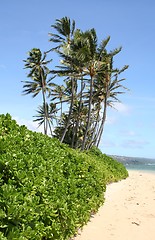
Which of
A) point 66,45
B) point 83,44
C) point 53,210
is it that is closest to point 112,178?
point 83,44

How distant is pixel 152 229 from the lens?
305 inches

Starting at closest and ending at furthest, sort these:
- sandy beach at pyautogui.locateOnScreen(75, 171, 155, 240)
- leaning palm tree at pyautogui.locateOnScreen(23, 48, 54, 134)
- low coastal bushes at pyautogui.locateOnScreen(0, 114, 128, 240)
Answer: low coastal bushes at pyautogui.locateOnScreen(0, 114, 128, 240) → sandy beach at pyautogui.locateOnScreen(75, 171, 155, 240) → leaning palm tree at pyautogui.locateOnScreen(23, 48, 54, 134)

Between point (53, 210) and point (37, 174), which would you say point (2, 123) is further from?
point (53, 210)

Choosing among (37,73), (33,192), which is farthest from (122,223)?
(37,73)

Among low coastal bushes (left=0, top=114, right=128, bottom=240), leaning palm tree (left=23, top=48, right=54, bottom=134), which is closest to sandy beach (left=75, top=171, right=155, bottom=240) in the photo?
low coastal bushes (left=0, top=114, right=128, bottom=240)

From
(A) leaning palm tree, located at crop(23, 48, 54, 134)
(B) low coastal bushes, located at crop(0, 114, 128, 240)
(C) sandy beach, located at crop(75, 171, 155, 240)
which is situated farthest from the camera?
(A) leaning palm tree, located at crop(23, 48, 54, 134)

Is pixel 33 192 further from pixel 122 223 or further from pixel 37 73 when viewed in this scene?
pixel 37 73

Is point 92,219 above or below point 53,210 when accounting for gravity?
below

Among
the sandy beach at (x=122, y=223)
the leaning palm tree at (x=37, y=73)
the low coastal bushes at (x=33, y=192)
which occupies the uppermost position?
the leaning palm tree at (x=37, y=73)

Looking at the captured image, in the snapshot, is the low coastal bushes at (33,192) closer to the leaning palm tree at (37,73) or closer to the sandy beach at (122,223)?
the sandy beach at (122,223)

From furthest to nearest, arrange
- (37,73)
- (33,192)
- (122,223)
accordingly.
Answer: (37,73), (122,223), (33,192)

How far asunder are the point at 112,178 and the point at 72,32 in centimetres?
1535

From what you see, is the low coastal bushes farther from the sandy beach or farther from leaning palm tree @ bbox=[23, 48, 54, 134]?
leaning palm tree @ bbox=[23, 48, 54, 134]

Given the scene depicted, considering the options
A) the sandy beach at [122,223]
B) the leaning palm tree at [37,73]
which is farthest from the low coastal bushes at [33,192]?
the leaning palm tree at [37,73]
